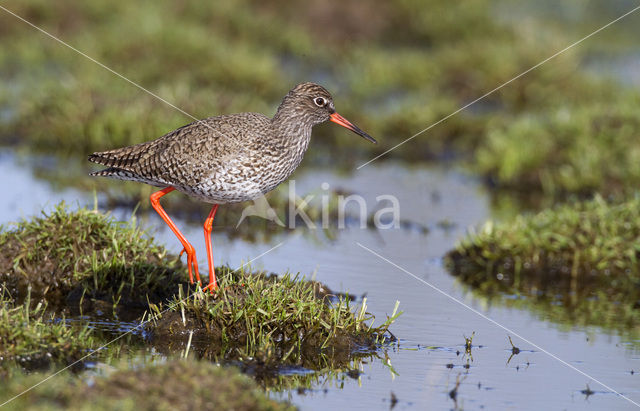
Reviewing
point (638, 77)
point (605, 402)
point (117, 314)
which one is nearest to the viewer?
point (605, 402)

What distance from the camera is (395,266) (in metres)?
11.0

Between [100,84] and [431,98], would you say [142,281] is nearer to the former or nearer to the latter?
[100,84]

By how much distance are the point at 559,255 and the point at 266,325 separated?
454 cm

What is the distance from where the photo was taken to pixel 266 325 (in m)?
7.66

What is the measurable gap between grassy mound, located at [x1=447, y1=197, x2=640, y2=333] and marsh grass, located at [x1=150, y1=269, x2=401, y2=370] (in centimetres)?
300

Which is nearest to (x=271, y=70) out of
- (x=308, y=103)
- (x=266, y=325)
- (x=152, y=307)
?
(x=308, y=103)

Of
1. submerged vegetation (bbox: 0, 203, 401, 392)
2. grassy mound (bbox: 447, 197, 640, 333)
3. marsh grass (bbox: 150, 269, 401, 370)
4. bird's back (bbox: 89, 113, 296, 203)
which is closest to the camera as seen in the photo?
submerged vegetation (bbox: 0, 203, 401, 392)

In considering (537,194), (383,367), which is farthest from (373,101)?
(383,367)

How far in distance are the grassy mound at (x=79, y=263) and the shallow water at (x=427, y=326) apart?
2.29 feet

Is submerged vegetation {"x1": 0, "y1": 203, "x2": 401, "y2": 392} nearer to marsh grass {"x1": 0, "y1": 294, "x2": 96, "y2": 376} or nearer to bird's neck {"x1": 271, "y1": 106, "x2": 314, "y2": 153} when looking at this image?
marsh grass {"x1": 0, "y1": 294, "x2": 96, "y2": 376}

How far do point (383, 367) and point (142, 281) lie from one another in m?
2.58

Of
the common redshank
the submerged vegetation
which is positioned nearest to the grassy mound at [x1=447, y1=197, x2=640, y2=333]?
the submerged vegetation

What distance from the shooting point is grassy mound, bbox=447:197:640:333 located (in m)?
10.6

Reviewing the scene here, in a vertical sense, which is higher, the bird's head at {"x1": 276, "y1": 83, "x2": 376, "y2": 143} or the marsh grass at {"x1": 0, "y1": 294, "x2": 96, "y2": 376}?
the bird's head at {"x1": 276, "y1": 83, "x2": 376, "y2": 143}
